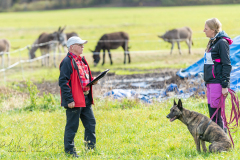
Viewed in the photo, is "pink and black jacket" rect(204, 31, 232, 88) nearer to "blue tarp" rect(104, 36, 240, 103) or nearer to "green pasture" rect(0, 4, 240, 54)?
"blue tarp" rect(104, 36, 240, 103)

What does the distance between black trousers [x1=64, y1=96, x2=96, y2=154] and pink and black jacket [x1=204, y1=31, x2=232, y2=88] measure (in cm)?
182

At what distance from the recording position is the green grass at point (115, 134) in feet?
15.0

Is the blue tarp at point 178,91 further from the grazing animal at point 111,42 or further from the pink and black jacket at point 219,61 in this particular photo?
the grazing animal at point 111,42

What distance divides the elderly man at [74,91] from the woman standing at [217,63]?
177cm

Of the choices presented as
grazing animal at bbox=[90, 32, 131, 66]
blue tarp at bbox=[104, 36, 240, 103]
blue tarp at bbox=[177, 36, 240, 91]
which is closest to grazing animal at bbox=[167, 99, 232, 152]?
blue tarp at bbox=[104, 36, 240, 103]

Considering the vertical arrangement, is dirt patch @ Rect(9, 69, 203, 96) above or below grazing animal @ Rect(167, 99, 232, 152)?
Answer: below

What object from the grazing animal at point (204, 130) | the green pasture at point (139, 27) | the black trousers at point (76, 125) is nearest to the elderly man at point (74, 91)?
the black trousers at point (76, 125)

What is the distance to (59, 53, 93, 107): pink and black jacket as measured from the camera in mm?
4324

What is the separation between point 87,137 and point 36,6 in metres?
92.3

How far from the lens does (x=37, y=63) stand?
1834cm

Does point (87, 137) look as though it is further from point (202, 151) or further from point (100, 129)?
point (202, 151)

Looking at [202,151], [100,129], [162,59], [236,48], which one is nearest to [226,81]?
[202,151]

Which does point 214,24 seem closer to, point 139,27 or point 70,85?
point 70,85

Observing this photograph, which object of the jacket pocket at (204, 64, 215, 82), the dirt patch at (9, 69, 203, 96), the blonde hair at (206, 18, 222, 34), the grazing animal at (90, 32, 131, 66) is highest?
the blonde hair at (206, 18, 222, 34)
